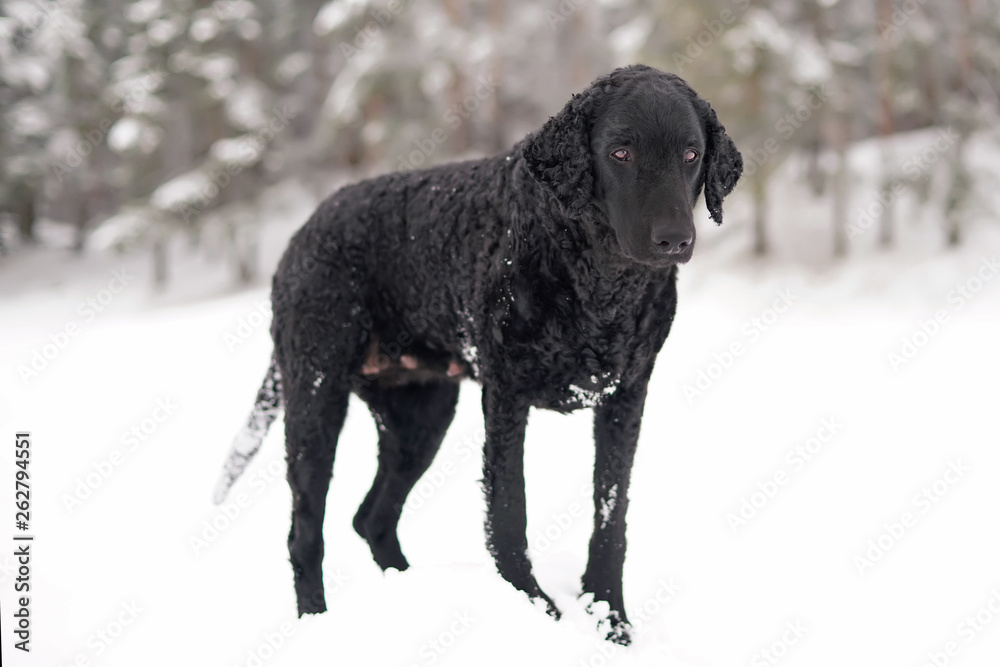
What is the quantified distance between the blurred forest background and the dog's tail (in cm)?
911

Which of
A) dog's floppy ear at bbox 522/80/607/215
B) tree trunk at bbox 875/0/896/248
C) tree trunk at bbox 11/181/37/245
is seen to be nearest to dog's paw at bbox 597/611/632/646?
dog's floppy ear at bbox 522/80/607/215

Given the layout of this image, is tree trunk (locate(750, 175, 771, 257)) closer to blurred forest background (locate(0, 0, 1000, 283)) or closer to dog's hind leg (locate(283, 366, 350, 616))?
blurred forest background (locate(0, 0, 1000, 283))

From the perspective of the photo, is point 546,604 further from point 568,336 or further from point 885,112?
point 885,112

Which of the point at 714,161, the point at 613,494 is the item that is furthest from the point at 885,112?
the point at 613,494

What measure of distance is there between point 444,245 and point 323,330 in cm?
67

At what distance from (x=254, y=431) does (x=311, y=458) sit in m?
0.62

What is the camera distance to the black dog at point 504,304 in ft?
8.46

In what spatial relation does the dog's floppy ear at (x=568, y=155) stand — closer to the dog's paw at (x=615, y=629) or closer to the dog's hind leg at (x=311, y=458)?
the dog's hind leg at (x=311, y=458)

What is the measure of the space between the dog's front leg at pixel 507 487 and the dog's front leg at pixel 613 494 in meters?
0.23

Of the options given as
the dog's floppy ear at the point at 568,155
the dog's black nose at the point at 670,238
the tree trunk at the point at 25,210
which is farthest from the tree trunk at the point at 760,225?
the tree trunk at the point at 25,210

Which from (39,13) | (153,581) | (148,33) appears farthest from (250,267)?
(153,581)

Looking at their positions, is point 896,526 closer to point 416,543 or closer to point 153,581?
point 416,543

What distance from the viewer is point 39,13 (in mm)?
17938

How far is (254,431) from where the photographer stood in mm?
3953
